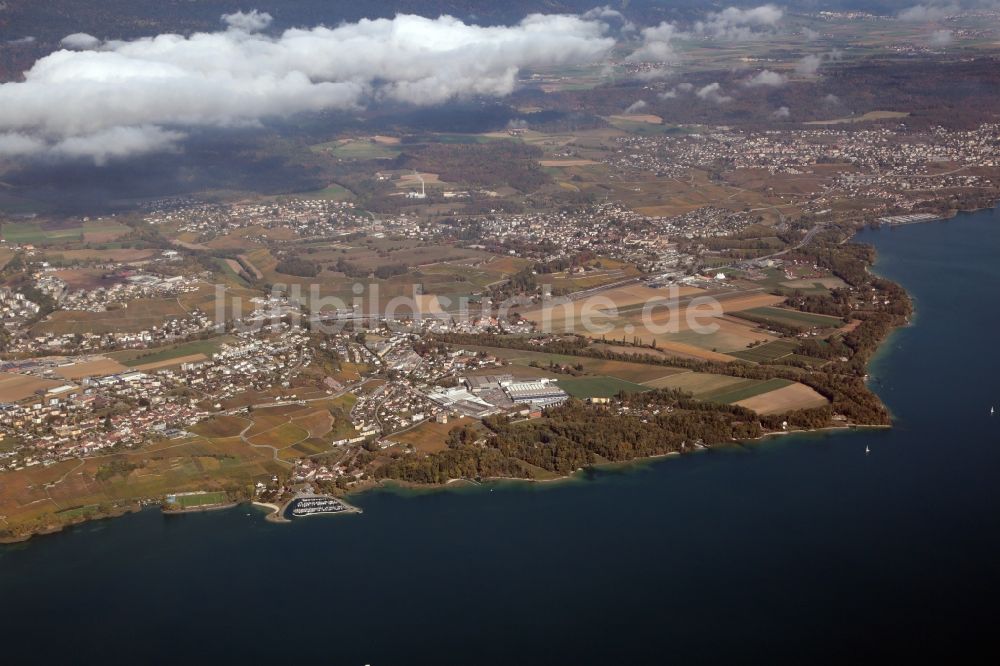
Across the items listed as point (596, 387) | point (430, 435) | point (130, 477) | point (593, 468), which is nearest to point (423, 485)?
point (430, 435)

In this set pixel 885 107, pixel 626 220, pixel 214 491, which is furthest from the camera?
pixel 885 107

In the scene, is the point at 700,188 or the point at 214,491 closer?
the point at 214,491

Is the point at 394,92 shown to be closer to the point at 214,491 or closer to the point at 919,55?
the point at 919,55

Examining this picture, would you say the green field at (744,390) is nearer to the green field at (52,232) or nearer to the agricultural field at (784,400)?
the agricultural field at (784,400)

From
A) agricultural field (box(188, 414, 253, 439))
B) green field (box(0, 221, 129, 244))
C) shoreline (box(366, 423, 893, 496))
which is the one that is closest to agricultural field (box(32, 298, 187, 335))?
agricultural field (box(188, 414, 253, 439))

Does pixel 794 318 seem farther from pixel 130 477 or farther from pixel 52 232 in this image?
pixel 52 232

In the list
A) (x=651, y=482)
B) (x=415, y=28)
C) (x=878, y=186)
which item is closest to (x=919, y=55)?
(x=878, y=186)

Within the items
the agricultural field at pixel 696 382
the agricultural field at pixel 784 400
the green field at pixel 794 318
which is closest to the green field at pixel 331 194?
the green field at pixel 794 318
